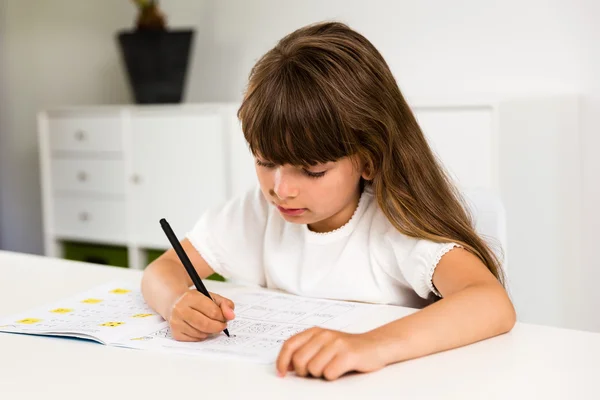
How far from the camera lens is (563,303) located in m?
2.51

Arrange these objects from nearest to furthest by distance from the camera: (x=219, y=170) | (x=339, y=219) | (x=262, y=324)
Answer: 1. (x=262, y=324)
2. (x=339, y=219)
3. (x=219, y=170)

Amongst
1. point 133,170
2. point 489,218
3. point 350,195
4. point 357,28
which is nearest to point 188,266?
point 350,195

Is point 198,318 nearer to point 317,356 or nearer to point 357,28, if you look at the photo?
point 317,356

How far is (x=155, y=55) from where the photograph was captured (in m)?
3.08

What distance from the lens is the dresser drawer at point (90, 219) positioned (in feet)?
10.4

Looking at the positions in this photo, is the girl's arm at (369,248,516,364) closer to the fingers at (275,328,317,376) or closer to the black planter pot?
the fingers at (275,328,317,376)

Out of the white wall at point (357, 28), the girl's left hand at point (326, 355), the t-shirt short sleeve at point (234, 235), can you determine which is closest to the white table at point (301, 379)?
the girl's left hand at point (326, 355)

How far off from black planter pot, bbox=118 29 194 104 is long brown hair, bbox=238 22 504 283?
1.91 m

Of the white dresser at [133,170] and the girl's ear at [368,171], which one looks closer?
the girl's ear at [368,171]

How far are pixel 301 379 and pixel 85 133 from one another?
8.35 feet

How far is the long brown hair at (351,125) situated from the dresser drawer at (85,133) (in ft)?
6.53

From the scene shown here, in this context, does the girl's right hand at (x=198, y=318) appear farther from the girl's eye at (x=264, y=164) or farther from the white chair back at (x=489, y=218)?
the white chair back at (x=489, y=218)

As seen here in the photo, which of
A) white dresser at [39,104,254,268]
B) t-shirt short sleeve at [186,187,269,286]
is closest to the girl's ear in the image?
t-shirt short sleeve at [186,187,269,286]

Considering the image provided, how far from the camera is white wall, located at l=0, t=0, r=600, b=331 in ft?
8.12
